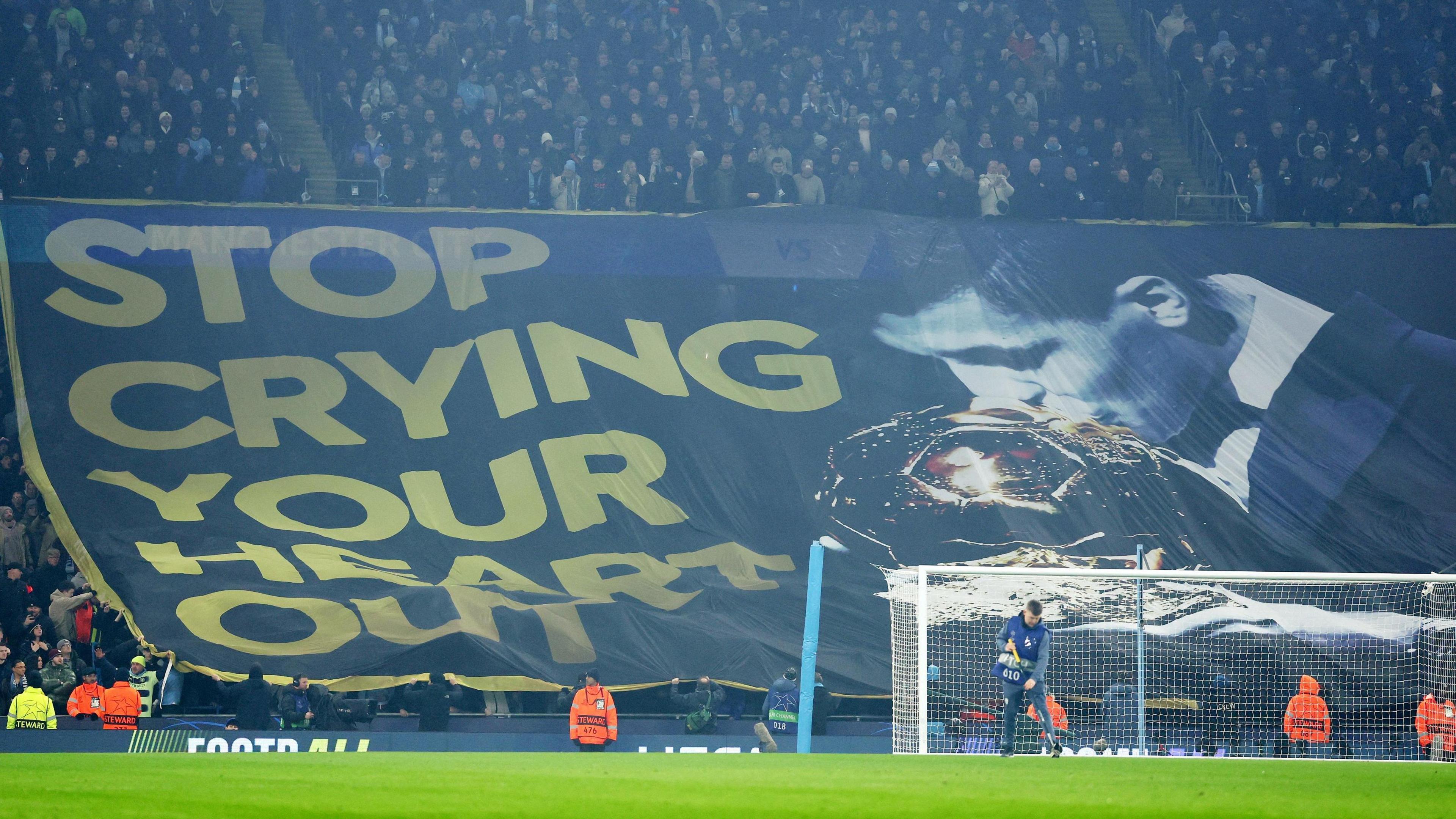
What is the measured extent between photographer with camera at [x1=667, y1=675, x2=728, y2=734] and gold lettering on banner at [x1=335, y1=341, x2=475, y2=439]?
426 centimetres

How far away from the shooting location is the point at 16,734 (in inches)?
595

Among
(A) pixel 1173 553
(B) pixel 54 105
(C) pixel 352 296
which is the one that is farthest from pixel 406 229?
(A) pixel 1173 553

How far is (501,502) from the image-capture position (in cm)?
1773

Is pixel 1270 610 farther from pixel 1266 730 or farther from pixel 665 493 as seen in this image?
pixel 665 493

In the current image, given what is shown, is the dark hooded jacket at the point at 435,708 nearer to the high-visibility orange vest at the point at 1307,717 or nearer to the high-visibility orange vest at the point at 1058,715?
the high-visibility orange vest at the point at 1058,715

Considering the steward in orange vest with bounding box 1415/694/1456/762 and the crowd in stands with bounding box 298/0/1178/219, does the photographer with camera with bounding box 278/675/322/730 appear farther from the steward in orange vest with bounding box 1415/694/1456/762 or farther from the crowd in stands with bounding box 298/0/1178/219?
the steward in orange vest with bounding box 1415/694/1456/762

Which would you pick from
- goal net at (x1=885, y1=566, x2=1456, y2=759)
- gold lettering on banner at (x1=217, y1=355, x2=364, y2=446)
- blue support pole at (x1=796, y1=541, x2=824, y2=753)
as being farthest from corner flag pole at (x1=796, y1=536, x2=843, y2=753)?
gold lettering on banner at (x1=217, y1=355, x2=364, y2=446)

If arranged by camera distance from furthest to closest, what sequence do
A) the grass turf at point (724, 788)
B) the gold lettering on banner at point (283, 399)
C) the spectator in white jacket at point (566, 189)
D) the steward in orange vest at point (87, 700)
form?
the spectator in white jacket at point (566, 189) → the gold lettering on banner at point (283, 399) → the steward in orange vest at point (87, 700) → the grass turf at point (724, 788)

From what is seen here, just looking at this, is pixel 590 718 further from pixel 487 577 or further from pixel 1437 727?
pixel 1437 727

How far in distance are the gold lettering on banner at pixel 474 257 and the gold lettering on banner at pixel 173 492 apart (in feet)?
11.8

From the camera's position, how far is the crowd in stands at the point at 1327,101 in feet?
66.6

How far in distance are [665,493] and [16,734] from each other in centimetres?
735

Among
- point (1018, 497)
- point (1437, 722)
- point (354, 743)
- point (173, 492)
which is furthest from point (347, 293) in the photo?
point (1437, 722)

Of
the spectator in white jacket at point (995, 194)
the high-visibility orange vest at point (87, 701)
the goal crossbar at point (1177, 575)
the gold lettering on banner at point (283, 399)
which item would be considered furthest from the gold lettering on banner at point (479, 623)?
the spectator in white jacket at point (995, 194)
